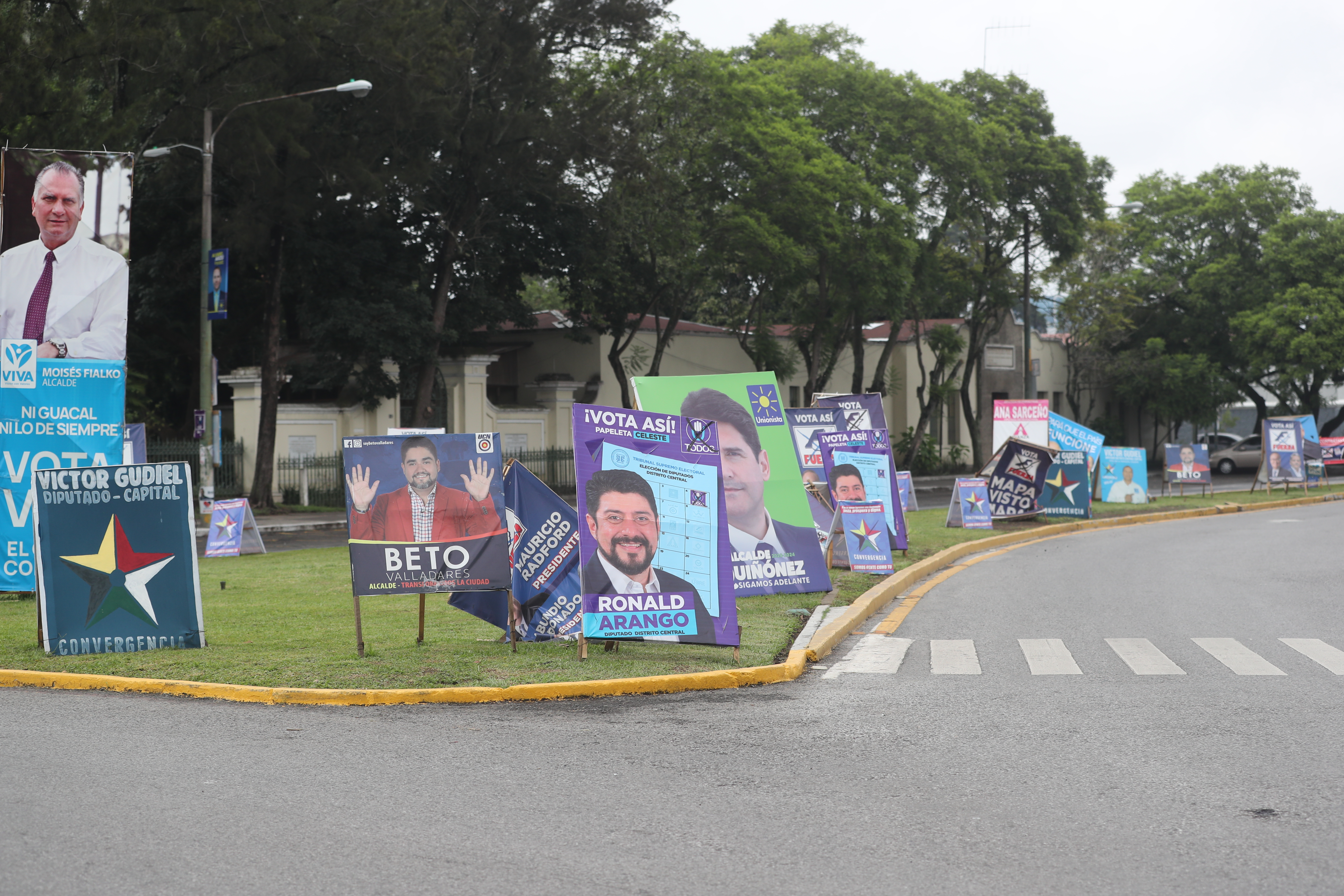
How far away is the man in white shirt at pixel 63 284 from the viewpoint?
540 inches

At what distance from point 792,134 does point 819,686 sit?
30.2 m

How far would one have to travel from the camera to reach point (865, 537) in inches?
613

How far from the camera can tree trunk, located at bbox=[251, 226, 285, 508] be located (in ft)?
102

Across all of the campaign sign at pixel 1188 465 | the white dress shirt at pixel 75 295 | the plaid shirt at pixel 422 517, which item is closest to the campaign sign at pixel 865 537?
the plaid shirt at pixel 422 517

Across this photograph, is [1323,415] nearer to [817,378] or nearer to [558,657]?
[817,378]

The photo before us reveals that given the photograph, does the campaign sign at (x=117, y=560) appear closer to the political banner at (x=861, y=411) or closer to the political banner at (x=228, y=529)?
the political banner at (x=861, y=411)

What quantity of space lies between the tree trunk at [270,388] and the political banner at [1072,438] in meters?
18.5

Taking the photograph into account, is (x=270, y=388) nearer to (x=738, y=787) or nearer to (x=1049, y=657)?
(x=1049, y=657)

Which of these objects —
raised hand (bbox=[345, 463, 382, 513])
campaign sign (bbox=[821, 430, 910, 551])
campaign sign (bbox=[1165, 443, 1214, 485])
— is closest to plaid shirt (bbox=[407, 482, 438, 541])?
raised hand (bbox=[345, 463, 382, 513])

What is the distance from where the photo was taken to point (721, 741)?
720 centimetres

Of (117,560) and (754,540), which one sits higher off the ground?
(117,560)

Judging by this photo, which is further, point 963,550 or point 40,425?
point 963,550

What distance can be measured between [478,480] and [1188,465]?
27.8 meters

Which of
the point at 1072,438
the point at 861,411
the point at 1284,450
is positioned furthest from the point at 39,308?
the point at 1284,450
